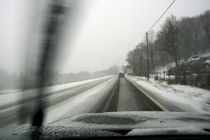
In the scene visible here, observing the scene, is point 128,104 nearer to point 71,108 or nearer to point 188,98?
point 71,108

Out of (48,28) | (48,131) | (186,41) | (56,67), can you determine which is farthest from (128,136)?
(186,41)

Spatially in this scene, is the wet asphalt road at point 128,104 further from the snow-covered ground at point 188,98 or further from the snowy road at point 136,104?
the snow-covered ground at point 188,98

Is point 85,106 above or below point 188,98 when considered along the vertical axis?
below

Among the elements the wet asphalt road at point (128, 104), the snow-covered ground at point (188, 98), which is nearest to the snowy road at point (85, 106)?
the wet asphalt road at point (128, 104)

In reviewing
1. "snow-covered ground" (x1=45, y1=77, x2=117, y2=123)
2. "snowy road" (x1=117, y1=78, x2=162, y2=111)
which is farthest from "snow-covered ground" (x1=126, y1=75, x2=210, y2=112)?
"snow-covered ground" (x1=45, y1=77, x2=117, y2=123)

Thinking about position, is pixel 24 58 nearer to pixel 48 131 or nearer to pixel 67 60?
pixel 67 60

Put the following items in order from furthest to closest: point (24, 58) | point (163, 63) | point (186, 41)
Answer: point (163, 63) < point (186, 41) < point (24, 58)

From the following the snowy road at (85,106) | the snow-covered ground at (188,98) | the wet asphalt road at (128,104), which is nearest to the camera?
the snowy road at (85,106)

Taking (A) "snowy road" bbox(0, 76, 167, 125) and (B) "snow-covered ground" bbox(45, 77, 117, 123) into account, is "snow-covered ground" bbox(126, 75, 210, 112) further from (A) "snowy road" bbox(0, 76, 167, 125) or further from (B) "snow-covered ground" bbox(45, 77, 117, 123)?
(B) "snow-covered ground" bbox(45, 77, 117, 123)

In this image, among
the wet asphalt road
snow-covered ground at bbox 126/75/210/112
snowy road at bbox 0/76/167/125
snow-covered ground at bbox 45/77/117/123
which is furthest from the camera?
the wet asphalt road

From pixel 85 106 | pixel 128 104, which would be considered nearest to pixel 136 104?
pixel 128 104

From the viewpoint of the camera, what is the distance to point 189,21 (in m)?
72.2

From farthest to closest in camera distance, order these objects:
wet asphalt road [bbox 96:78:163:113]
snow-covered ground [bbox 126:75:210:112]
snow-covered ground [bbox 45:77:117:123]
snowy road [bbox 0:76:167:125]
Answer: wet asphalt road [bbox 96:78:163:113] → snow-covered ground [bbox 126:75:210:112] → snowy road [bbox 0:76:167:125] → snow-covered ground [bbox 45:77:117:123]

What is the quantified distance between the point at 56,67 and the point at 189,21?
79340 millimetres
